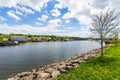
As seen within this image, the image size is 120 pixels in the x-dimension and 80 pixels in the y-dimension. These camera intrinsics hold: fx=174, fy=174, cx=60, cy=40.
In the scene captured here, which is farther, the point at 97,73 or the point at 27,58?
the point at 27,58

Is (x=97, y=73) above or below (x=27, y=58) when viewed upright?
above

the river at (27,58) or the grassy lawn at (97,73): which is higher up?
the grassy lawn at (97,73)

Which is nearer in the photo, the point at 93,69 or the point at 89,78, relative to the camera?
the point at 89,78

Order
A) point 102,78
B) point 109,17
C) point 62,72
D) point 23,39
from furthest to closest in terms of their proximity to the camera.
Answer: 1. point 23,39
2. point 109,17
3. point 62,72
4. point 102,78

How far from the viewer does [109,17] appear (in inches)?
835

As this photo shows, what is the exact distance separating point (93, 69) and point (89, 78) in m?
2.41

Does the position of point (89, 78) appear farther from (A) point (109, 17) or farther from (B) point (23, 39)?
(B) point (23, 39)

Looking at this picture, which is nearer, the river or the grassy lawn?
the grassy lawn

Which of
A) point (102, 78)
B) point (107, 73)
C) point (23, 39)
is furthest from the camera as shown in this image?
point (23, 39)

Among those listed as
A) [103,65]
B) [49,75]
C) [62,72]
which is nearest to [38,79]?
[49,75]

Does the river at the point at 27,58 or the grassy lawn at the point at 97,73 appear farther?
the river at the point at 27,58

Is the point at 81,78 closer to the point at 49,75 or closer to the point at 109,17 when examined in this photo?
the point at 49,75

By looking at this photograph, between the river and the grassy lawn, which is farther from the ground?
the grassy lawn

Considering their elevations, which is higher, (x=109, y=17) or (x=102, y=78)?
(x=109, y=17)
